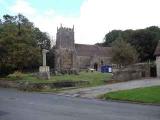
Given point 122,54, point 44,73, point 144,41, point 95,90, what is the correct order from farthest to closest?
point 144,41
point 122,54
point 44,73
point 95,90

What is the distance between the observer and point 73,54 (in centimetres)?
9919

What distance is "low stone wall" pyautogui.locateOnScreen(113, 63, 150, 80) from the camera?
4616 cm

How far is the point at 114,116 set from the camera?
15.4m

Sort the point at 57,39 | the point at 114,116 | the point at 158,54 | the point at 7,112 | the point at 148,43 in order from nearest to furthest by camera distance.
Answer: the point at 114,116, the point at 7,112, the point at 158,54, the point at 148,43, the point at 57,39

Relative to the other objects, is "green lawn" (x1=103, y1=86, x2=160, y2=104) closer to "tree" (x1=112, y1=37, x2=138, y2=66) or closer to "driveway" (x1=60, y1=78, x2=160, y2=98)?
"driveway" (x1=60, y1=78, x2=160, y2=98)

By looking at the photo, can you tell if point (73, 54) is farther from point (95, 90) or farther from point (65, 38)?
point (95, 90)

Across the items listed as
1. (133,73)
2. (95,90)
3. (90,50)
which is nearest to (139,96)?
(95,90)

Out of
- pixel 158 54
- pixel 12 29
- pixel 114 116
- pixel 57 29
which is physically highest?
pixel 57 29

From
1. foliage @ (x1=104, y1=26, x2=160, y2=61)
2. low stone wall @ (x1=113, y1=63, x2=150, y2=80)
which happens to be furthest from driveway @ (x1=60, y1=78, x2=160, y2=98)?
foliage @ (x1=104, y1=26, x2=160, y2=61)

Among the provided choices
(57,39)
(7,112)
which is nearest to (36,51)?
(7,112)

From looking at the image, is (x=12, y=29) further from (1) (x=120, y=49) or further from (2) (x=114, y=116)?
(2) (x=114, y=116)

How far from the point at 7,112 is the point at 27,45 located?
3233 centimetres

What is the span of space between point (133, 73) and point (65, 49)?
53.4 m

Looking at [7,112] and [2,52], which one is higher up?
[2,52]
